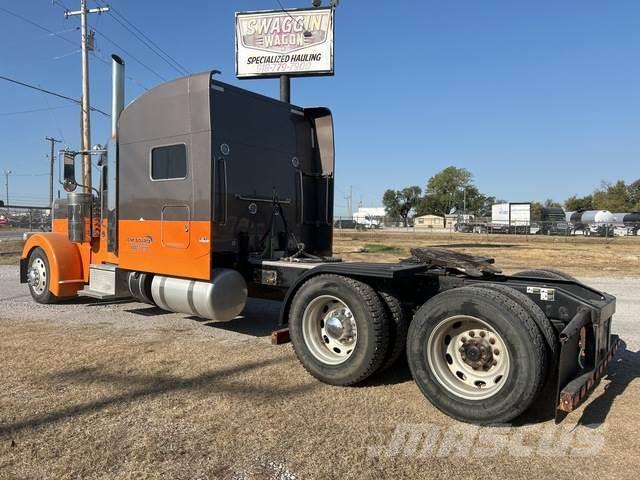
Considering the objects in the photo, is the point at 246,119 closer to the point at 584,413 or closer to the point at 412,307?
the point at 412,307

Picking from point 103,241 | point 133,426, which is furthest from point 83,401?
point 103,241

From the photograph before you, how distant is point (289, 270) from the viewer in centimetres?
581

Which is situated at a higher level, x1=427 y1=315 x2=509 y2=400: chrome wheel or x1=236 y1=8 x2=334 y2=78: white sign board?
x1=236 y1=8 x2=334 y2=78: white sign board

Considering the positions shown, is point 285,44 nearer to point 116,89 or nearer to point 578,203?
point 116,89

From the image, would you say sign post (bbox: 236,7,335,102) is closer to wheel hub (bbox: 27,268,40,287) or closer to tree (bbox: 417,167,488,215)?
wheel hub (bbox: 27,268,40,287)

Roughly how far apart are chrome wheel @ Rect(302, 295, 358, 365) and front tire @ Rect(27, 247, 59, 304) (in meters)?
5.56

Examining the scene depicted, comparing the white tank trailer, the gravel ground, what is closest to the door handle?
the gravel ground

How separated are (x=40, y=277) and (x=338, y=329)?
248 inches

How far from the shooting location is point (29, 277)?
8961 millimetres

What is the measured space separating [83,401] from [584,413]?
4.07m

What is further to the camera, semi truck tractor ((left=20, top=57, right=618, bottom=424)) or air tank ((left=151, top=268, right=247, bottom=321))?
air tank ((left=151, top=268, right=247, bottom=321))

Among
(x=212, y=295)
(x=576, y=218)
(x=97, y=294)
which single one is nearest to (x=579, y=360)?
(x=212, y=295)

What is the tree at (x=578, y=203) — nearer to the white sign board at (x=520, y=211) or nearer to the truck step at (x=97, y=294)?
the white sign board at (x=520, y=211)

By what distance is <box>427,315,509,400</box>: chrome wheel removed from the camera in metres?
3.89
